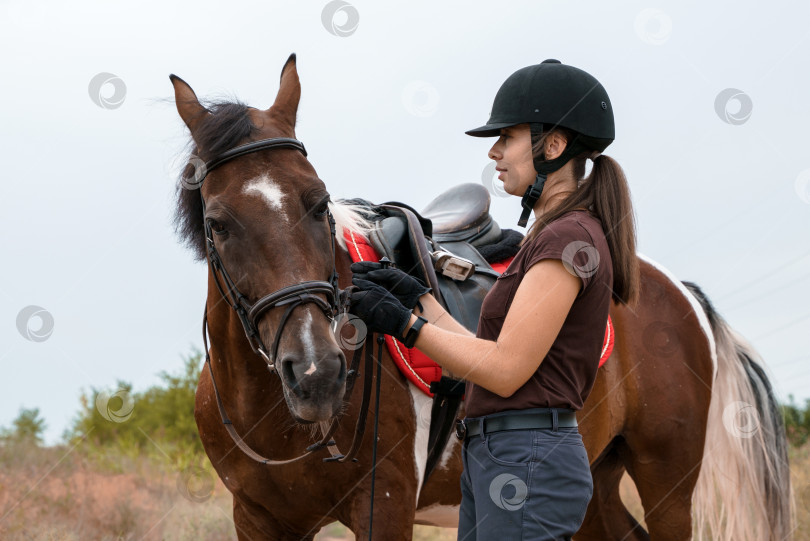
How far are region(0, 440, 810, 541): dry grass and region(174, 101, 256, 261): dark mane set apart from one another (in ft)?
9.15

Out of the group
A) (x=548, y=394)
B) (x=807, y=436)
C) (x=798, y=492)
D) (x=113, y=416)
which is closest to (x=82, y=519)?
(x=113, y=416)

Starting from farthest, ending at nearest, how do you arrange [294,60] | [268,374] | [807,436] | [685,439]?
[807,436]
[685,439]
[294,60]
[268,374]

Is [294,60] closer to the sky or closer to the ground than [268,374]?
closer to the sky

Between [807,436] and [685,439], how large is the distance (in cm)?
894

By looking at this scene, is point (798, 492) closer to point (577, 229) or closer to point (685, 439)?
point (685, 439)

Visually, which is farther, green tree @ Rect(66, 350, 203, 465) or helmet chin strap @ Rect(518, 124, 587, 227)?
green tree @ Rect(66, 350, 203, 465)

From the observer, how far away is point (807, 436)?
12328 mm

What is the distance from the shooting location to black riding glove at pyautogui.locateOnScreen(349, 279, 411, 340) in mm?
2277

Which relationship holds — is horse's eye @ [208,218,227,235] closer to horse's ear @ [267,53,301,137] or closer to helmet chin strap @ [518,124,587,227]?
horse's ear @ [267,53,301,137]

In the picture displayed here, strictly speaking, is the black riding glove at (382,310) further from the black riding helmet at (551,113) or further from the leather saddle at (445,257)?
the leather saddle at (445,257)

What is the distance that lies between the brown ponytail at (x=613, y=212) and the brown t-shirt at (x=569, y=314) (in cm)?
4

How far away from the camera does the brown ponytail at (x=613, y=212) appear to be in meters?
2.31

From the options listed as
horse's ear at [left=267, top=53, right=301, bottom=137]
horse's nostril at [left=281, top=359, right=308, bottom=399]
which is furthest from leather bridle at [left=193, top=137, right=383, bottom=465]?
horse's ear at [left=267, top=53, right=301, bottom=137]

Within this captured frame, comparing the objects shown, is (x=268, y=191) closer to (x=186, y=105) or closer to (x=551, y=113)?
(x=186, y=105)
